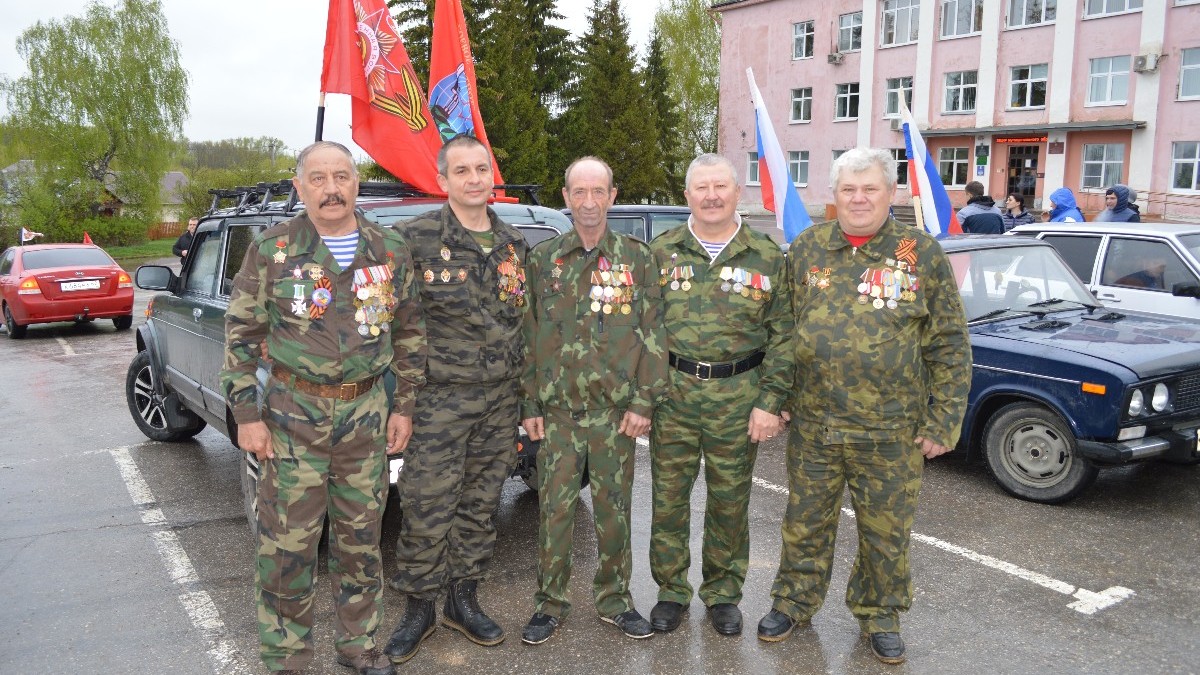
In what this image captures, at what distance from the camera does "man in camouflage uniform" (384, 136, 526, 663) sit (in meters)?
3.64

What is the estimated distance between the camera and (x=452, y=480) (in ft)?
12.1

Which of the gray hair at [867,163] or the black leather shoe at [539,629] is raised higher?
the gray hair at [867,163]

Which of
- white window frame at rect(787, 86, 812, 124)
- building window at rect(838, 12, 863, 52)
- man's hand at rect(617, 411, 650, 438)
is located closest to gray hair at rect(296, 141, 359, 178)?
man's hand at rect(617, 411, 650, 438)

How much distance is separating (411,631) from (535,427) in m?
1.00

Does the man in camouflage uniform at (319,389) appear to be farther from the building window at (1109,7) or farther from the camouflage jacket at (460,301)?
the building window at (1109,7)

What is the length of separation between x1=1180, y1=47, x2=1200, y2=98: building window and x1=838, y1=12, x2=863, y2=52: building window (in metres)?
12.3

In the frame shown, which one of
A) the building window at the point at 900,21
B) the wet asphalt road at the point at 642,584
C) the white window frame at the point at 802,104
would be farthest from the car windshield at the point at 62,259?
the white window frame at the point at 802,104

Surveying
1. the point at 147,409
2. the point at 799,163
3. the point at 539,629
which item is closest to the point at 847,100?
the point at 799,163

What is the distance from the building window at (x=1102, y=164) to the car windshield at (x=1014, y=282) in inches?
1072

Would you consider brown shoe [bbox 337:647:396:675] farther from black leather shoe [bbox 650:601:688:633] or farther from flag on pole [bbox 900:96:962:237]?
flag on pole [bbox 900:96:962:237]

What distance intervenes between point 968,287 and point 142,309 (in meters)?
16.8

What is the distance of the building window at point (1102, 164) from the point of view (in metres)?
30.0

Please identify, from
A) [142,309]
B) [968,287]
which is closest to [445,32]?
[968,287]

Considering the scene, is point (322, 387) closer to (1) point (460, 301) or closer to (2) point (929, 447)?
(1) point (460, 301)
